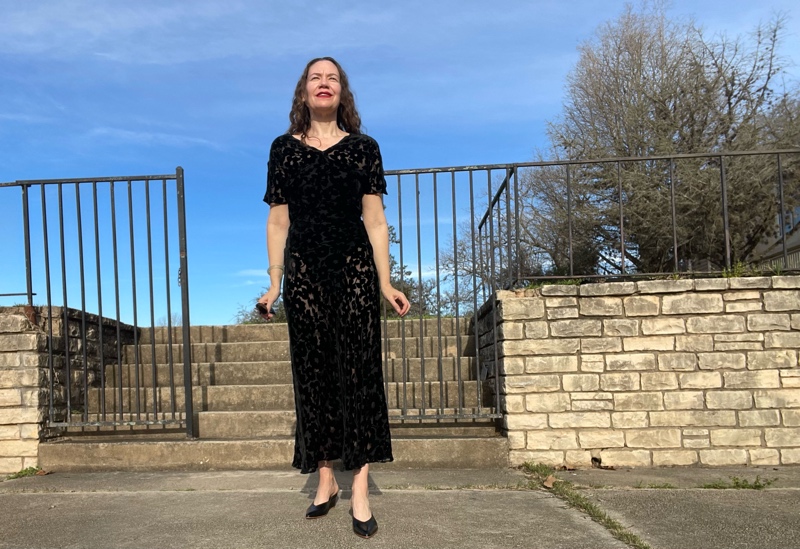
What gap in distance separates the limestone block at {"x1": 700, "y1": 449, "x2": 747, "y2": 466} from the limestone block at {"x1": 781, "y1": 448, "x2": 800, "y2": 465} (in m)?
0.26

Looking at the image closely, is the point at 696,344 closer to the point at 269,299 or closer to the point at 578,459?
the point at 578,459

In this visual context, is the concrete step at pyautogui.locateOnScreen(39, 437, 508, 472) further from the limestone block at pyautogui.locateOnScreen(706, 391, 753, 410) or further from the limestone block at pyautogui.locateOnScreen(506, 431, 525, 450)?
the limestone block at pyautogui.locateOnScreen(706, 391, 753, 410)

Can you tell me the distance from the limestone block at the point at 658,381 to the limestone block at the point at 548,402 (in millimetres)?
548

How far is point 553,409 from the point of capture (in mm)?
4309

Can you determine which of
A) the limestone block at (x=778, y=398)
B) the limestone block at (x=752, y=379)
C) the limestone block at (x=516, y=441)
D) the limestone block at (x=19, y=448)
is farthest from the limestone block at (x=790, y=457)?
the limestone block at (x=19, y=448)

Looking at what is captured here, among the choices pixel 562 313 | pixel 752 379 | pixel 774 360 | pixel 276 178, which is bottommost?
pixel 752 379

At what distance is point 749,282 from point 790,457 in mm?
1218

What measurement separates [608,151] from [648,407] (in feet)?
43.4

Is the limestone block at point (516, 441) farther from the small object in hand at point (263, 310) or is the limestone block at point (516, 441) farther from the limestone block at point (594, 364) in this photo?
the small object in hand at point (263, 310)

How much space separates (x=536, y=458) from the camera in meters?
4.27

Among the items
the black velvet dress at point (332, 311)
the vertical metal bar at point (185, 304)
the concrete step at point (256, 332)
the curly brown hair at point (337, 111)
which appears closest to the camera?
the black velvet dress at point (332, 311)

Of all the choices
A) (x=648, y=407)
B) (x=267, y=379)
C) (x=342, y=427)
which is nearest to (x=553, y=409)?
(x=648, y=407)

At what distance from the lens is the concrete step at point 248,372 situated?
5.29 meters

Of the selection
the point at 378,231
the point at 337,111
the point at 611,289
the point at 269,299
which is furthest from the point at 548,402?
the point at 337,111
